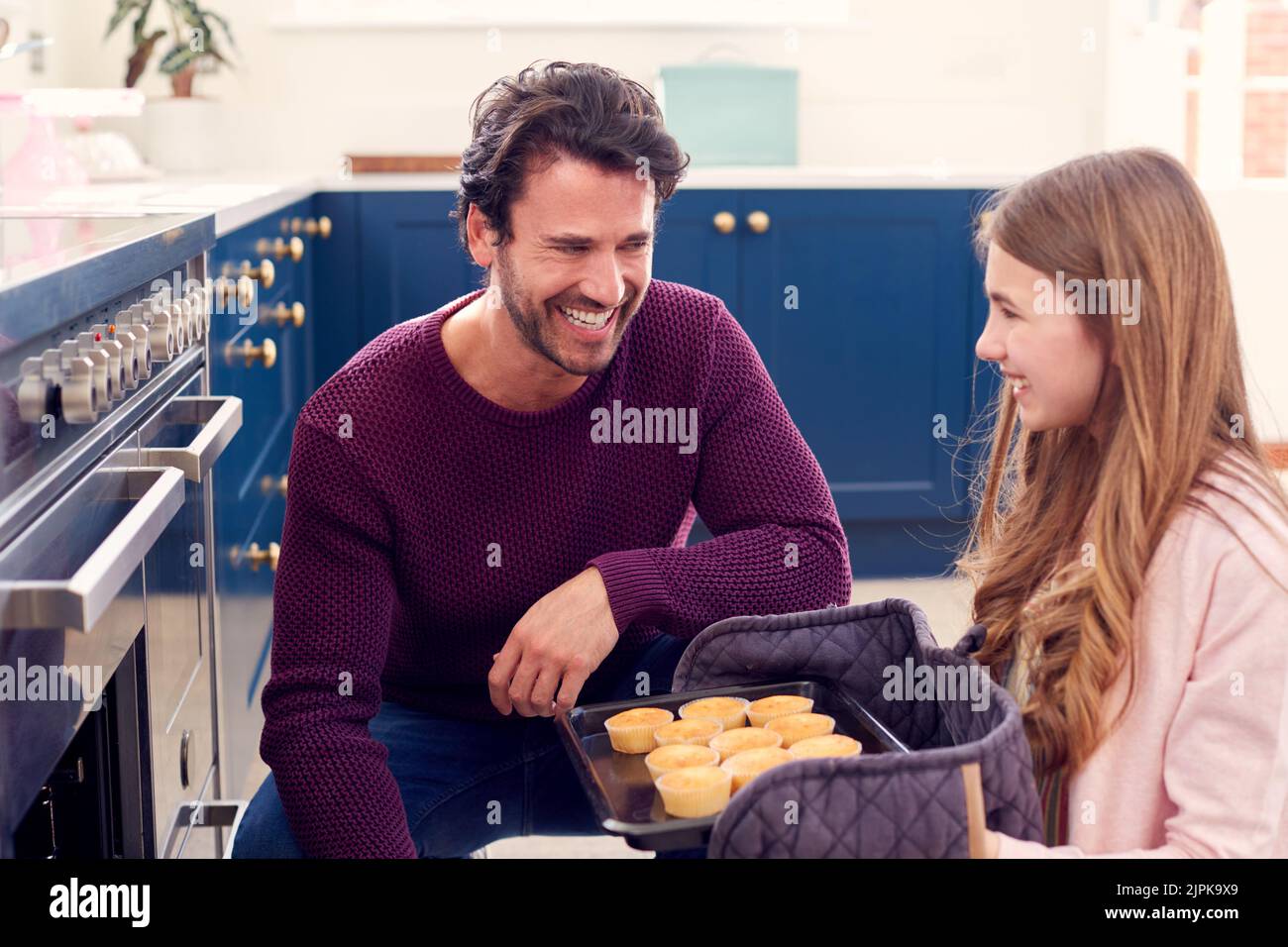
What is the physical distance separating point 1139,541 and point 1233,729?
0.15 meters

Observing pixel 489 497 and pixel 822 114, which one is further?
pixel 822 114

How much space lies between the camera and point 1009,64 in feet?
12.9

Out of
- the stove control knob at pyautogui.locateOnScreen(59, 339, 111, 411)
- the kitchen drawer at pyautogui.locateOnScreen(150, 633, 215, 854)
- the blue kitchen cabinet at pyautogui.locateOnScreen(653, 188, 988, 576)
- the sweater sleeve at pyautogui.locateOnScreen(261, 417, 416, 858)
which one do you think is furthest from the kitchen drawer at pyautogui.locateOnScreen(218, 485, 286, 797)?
the blue kitchen cabinet at pyautogui.locateOnScreen(653, 188, 988, 576)

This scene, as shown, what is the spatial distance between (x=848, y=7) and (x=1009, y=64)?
0.46 m

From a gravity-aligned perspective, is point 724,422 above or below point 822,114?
below

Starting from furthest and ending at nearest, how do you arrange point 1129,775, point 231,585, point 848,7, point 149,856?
point 848,7 → point 231,585 → point 149,856 → point 1129,775

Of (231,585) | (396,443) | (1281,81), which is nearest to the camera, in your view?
(396,443)

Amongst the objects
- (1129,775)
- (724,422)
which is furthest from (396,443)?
(1129,775)

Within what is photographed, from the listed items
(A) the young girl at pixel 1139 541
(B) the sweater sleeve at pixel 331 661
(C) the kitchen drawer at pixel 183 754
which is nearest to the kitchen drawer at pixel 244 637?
(C) the kitchen drawer at pixel 183 754

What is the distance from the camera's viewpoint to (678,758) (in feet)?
3.48

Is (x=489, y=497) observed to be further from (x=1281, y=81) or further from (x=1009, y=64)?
(x=1281, y=81)

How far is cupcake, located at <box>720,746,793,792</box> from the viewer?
3.37 ft

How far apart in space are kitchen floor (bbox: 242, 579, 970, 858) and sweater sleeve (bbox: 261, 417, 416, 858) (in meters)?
0.46

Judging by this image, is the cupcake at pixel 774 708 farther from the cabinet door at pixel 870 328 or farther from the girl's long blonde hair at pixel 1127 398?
the cabinet door at pixel 870 328
